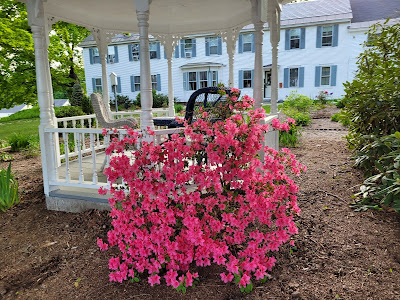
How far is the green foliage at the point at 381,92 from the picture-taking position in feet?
13.7

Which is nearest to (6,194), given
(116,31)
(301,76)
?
(116,31)

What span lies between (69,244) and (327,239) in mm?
2675

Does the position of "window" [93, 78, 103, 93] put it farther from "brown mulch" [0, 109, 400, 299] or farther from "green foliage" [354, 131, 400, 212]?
"green foliage" [354, 131, 400, 212]

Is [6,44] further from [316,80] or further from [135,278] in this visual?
[316,80]

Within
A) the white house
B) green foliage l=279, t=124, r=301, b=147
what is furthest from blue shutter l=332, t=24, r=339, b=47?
green foliage l=279, t=124, r=301, b=147

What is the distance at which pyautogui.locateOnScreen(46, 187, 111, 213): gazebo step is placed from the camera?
402cm

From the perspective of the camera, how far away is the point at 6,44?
823 centimetres

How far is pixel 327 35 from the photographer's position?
18078 mm

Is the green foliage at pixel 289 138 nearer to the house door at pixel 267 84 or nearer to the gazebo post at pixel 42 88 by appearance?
the gazebo post at pixel 42 88

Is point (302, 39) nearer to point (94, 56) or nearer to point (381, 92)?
point (94, 56)

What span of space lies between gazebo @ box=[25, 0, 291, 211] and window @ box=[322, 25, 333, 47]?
13298mm

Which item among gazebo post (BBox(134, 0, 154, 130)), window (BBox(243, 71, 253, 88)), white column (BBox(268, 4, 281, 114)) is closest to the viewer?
gazebo post (BBox(134, 0, 154, 130))

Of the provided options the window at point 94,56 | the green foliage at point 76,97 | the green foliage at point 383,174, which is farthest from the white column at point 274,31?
the window at point 94,56

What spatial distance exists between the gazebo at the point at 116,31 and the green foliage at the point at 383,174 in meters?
1.38
